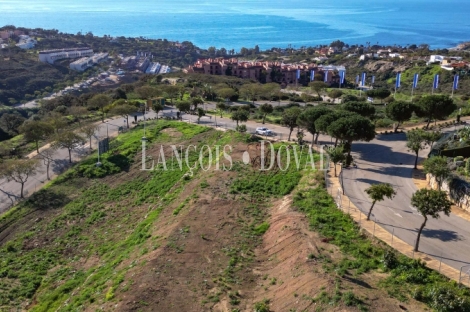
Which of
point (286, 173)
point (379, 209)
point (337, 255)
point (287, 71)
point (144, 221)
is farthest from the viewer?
point (287, 71)

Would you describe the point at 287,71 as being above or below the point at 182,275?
above

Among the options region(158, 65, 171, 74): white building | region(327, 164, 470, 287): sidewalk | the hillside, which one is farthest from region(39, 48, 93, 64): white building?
region(327, 164, 470, 287): sidewalk

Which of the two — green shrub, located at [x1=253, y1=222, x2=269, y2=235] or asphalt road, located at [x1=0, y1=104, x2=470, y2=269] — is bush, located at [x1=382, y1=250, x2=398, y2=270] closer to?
asphalt road, located at [x1=0, y1=104, x2=470, y2=269]

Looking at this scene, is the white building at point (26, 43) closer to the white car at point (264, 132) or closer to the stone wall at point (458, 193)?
the white car at point (264, 132)

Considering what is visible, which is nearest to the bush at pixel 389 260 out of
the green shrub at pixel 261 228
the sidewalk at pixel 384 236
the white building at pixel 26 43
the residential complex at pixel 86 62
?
the sidewalk at pixel 384 236

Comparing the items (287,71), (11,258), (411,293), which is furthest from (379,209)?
(287,71)

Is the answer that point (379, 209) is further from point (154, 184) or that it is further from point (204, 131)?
point (204, 131)
